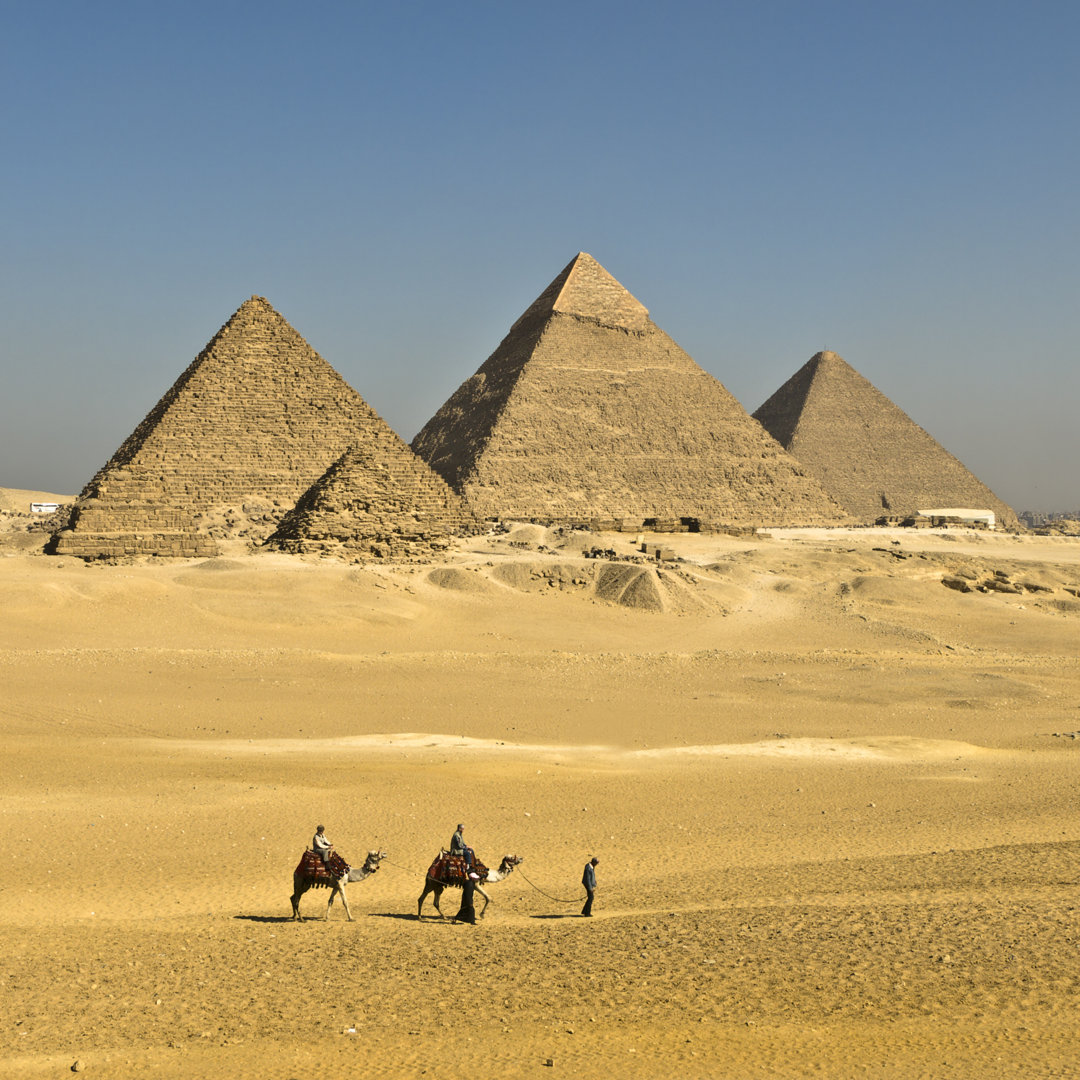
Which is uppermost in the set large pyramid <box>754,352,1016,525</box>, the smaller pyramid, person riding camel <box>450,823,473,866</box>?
large pyramid <box>754,352,1016,525</box>

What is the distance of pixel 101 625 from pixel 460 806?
1166cm

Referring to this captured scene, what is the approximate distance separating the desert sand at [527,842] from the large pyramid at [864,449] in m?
59.8

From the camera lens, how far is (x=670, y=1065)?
4.56 metres

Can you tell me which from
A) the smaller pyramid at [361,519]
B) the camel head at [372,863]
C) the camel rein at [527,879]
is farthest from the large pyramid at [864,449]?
the camel head at [372,863]

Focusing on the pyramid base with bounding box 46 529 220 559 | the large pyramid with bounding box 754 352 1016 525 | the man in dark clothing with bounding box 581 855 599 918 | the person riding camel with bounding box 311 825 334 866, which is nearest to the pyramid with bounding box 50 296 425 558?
the pyramid base with bounding box 46 529 220 559

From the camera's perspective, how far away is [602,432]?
64062mm

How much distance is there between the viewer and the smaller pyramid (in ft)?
93.4

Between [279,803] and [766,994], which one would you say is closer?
[766,994]

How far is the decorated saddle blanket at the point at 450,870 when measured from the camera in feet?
21.7

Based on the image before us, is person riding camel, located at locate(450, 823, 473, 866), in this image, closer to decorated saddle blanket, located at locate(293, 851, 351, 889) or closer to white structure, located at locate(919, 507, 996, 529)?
decorated saddle blanket, located at locate(293, 851, 351, 889)

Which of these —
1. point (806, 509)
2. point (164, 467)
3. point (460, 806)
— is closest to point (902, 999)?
point (460, 806)

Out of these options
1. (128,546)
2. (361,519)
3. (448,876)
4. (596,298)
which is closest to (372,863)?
(448,876)

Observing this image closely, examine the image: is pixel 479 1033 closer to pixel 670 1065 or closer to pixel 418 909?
pixel 670 1065

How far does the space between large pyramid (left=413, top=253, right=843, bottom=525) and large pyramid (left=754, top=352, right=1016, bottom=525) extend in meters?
13.6
